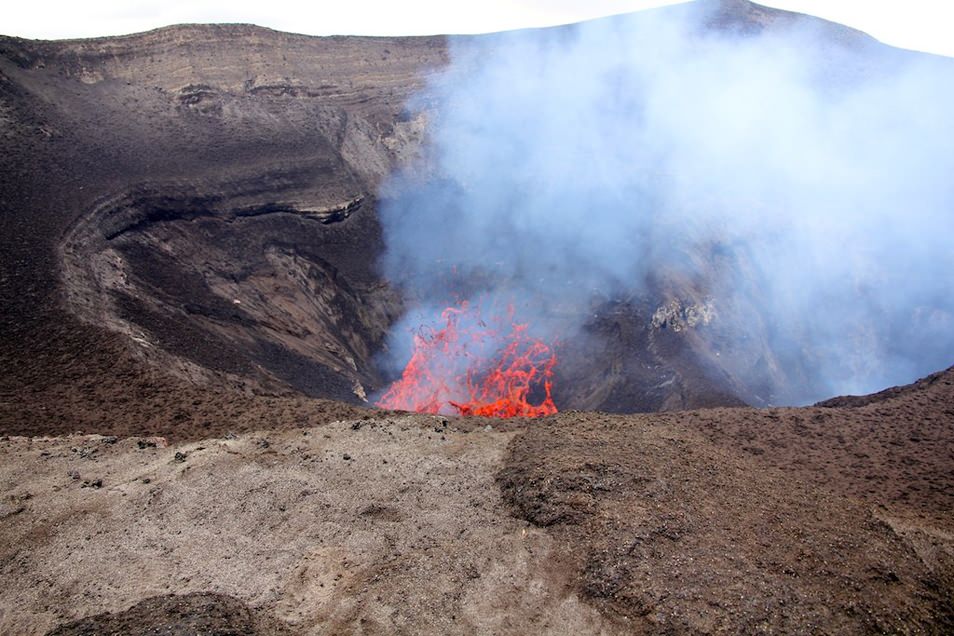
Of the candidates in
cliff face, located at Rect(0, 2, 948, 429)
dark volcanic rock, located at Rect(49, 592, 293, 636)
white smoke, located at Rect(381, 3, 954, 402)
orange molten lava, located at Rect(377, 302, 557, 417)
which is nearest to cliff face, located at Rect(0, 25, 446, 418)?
cliff face, located at Rect(0, 2, 948, 429)

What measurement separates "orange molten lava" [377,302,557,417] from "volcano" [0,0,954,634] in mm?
153

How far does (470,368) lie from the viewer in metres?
23.6

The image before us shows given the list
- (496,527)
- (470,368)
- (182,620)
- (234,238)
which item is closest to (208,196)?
(234,238)

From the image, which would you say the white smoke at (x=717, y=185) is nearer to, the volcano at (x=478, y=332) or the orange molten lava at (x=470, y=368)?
the volcano at (x=478, y=332)

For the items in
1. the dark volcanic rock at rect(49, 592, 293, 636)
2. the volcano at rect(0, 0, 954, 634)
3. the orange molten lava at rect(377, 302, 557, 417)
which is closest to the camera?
the dark volcanic rock at rect(49, 592, 293, 636)

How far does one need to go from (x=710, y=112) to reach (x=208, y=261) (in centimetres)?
2194

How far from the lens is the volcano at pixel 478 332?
830cm

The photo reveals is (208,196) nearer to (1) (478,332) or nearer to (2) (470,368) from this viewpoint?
(1) (478,332)

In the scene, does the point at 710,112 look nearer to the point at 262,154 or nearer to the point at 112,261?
the point at 262,154

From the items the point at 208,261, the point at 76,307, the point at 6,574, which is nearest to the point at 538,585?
the point at 6,574

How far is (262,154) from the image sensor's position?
2588 cm

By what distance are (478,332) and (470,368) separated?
6.82 feet

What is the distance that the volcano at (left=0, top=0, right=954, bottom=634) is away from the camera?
8.30 metres

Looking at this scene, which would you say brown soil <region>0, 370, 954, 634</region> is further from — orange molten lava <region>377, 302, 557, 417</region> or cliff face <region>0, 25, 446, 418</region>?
orange molten lava <region>377, 302, 557, 417</region>
